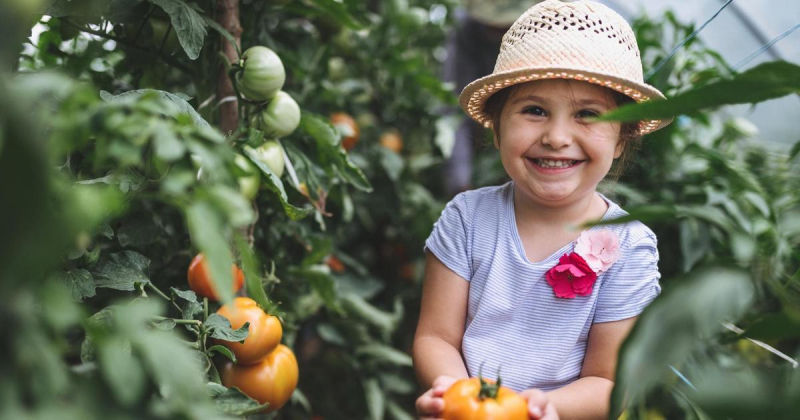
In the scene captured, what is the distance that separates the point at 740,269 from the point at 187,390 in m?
0.46

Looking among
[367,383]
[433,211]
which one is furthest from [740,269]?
[433,211]

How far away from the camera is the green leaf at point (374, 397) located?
5.45 feet

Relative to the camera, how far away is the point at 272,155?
3.68 ft

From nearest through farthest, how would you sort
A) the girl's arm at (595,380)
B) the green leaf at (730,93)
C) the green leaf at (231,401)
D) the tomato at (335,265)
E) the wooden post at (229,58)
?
the green leaf at (730,93) → the green leaf at (231,401) → the girl's arm at (595,380) → the wooden post at (229,58) → the tomato at (335,265)

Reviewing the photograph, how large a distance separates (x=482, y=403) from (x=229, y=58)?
786mm

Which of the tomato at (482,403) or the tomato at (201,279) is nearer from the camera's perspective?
the tomato at (482,403)

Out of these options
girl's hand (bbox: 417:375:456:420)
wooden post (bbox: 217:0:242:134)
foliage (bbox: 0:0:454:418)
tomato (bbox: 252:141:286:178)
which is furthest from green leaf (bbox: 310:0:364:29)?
girl's hand (bbox: 417:375:456:420)

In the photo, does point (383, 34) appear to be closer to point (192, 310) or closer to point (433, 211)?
point (433, 211)

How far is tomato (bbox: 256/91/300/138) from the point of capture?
116 centimetres

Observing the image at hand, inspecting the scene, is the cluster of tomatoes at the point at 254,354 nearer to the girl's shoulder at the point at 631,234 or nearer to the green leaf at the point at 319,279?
the green leaf at the point at 319,279

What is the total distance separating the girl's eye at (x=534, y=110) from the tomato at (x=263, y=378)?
23.6 inches

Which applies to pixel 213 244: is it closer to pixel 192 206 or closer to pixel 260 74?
pixel 192 206

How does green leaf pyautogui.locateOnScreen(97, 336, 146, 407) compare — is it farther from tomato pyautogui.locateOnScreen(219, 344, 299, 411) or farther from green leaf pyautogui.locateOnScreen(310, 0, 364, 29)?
green leaf pyautogui.locateOnScreen(310, 0, 364, 29)

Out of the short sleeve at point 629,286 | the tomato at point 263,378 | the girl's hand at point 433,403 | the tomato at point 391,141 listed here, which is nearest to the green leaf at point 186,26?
the tomato at point 263,378
